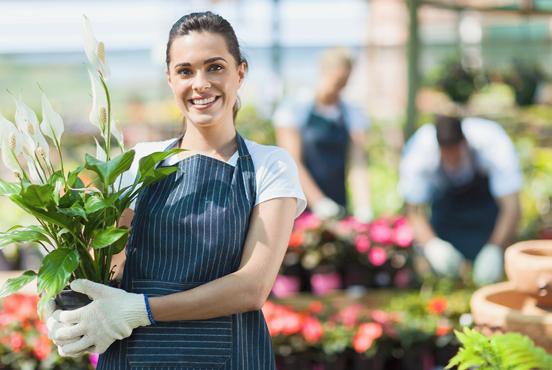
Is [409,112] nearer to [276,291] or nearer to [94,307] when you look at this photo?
[276,291]

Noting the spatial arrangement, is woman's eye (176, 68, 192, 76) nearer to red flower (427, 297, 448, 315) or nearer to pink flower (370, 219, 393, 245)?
red flower (427, 297, 448, 315)

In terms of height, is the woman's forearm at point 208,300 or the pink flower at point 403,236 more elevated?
the woman's forearm at point 208,300

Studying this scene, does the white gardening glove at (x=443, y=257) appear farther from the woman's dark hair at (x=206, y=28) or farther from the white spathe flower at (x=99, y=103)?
the white spathe flower at (x=99, y=103)

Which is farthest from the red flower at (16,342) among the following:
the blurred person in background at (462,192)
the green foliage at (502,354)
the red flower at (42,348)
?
the blurred person in background at (462,192)

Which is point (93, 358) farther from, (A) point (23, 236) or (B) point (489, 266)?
(B) point (489, 266)

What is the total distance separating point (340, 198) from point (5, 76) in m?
5.98

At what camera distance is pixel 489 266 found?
3.83 meters

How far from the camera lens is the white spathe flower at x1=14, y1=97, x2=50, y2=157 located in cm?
162

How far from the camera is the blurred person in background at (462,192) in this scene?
3916mm

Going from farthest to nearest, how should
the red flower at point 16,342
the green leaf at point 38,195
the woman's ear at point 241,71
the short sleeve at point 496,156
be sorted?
the short sleeve at point 496,156, the red flower at point 16,342, the woman's ear at point 241,71, the green leaf at point 38,195

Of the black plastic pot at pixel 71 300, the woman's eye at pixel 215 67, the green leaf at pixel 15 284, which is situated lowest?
the black plastic pot at pixel 71 300

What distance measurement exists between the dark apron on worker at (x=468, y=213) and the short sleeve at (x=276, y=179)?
2489 mm

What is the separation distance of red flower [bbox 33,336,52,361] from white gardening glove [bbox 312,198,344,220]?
1535 millimetres

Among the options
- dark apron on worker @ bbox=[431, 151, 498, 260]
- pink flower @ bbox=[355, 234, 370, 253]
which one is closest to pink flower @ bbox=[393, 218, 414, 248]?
pink flower @ bbox=[355, 234, 370, 253]
